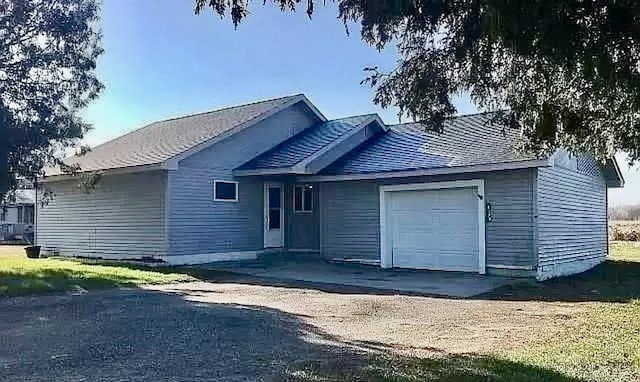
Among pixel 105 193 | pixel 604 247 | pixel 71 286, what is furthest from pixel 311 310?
pixel 604 247

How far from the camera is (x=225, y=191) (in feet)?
63.1

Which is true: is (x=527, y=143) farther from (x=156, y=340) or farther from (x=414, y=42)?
(x=156, y=340)

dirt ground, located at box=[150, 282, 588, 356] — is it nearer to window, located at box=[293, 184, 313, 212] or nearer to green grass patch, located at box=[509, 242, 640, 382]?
green grass patch, located at box=[509, 242, 640, 382]

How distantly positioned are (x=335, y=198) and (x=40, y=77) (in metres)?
8.43

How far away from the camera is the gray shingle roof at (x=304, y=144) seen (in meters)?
19.2

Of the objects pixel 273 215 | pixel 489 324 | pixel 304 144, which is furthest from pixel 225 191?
pixel 489 324

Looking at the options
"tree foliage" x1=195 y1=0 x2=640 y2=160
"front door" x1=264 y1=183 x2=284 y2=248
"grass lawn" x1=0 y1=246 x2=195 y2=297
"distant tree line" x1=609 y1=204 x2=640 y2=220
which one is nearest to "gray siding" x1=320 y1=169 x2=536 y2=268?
"front door" x1=264 y1=183 x2=284 y2=248

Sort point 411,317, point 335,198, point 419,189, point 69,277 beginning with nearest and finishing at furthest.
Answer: point 411,317, point 69,277, point 419,189, point 335,198

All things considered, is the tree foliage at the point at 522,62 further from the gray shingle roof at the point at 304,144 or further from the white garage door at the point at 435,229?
the gray shingle roof at the point at 304,144

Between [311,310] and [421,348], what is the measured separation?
316 cm

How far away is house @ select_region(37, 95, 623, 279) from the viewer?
50.4 feet

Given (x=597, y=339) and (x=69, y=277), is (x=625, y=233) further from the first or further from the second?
(x=69, y=277)

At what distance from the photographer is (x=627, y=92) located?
19.9ft

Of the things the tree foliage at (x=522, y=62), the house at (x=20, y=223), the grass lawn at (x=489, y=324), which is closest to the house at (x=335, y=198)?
the grass lawn at (x=489, y=324)
